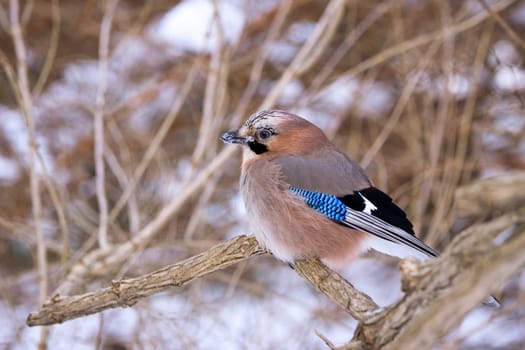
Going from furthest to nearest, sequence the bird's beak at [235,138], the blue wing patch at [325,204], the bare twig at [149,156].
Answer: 1. the bare twig at [149,156]
2. the bird's beak at [235,138]
3. the blue wing patch at [325,204]

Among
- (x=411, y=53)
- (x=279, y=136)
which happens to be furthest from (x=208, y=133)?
(x=411, y=53)

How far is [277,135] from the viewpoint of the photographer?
10.2ft

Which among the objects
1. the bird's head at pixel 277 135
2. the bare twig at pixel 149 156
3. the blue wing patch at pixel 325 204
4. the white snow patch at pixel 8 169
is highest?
the white snow patch at pixel 8 169

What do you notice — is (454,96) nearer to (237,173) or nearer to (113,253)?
(237,173)

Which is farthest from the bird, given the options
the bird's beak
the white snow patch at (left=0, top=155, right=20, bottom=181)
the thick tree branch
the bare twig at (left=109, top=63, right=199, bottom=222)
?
the white snow patch at (left=0, top=155, right=20, bottom=181)

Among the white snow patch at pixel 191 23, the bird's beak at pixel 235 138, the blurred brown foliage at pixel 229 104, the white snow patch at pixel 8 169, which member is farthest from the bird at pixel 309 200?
the white snow patch at pixel 8 169

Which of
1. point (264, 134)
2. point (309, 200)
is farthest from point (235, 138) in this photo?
point (309, 200)

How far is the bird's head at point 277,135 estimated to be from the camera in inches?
122

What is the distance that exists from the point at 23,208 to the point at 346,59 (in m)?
2.34

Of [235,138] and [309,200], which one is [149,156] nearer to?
[235,138]

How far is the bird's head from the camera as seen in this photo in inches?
122

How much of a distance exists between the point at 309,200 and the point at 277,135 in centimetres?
34

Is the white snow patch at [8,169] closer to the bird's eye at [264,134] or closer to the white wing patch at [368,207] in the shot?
the bird's eye at [264,134]

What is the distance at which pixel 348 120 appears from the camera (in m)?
5.09
